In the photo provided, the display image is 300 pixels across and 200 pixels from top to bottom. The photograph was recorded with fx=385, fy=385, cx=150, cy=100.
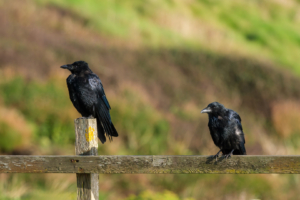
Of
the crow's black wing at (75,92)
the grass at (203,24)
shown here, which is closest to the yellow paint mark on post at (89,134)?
the crow's black wing at (75,92)

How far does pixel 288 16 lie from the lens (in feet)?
81.9

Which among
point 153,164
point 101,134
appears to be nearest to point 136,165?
point 153,164

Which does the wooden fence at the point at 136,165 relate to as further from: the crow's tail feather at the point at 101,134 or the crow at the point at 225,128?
the crow at the point at 225,128

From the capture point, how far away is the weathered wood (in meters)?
2.58

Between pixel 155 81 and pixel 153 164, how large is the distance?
1076 cm

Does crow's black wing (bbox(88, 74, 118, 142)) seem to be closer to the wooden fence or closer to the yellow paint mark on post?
the yellow paint mark on post

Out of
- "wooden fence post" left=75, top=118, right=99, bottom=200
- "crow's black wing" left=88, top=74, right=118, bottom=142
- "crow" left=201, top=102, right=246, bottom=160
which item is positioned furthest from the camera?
"crow's black wing" left=88, top=74, right=118, bottom=142

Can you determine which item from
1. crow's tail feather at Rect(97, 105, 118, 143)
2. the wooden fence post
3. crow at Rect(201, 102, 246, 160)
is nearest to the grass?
crow's tail feather at Rect(97, 105, 118, 143)

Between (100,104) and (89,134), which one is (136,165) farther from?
(100,104)

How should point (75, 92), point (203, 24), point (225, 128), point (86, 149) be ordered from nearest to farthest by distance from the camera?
point (86, 149) < point (225, 128) < point (75, 92) < point (203, 24)

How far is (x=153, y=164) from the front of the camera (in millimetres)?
2715

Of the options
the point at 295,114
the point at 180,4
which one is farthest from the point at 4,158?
the point at 180,4

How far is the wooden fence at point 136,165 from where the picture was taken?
2586mm

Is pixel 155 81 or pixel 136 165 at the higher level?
pixel 155 81
